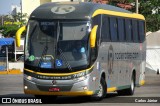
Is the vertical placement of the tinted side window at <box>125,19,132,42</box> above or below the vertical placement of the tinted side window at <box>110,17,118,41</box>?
below

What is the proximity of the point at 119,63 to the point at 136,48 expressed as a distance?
2643 millimetres

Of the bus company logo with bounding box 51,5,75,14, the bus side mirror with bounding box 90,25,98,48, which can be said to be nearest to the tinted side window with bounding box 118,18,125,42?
the bus company logo with bounding box 51,5,75,14

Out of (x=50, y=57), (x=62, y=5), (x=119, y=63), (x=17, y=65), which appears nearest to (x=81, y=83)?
(x=50, y=57)

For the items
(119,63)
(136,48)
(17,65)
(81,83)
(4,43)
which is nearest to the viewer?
(81,83)

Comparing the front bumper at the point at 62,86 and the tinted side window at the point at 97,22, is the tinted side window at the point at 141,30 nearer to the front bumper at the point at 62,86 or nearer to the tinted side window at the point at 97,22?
the tinted side window at the point at 97,22

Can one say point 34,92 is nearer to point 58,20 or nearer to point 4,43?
point 58,20

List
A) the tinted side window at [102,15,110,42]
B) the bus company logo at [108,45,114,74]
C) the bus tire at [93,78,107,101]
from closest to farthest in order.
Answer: the bus tire at [93,78,107,101] → the tinted side window at [102,15,110,42] → the bus company logo at [108,45,114,74]

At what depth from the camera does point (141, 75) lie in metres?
29.6

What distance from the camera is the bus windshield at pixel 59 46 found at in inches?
851

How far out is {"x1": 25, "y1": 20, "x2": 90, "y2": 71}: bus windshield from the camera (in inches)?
851

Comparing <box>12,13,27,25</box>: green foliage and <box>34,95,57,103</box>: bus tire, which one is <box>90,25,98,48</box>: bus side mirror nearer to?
<box>34,95,57,103</box>: bus tire

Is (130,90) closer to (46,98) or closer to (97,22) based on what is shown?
(46,98)

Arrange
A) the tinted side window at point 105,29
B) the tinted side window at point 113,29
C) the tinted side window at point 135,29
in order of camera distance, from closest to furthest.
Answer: the tinted side window at point 105,29, the tinted side window at point 113,29, the tinted side window at point 135,29

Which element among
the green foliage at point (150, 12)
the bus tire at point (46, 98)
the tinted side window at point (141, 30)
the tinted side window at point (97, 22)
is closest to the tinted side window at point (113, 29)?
the tinted side window at point (97, 22)
